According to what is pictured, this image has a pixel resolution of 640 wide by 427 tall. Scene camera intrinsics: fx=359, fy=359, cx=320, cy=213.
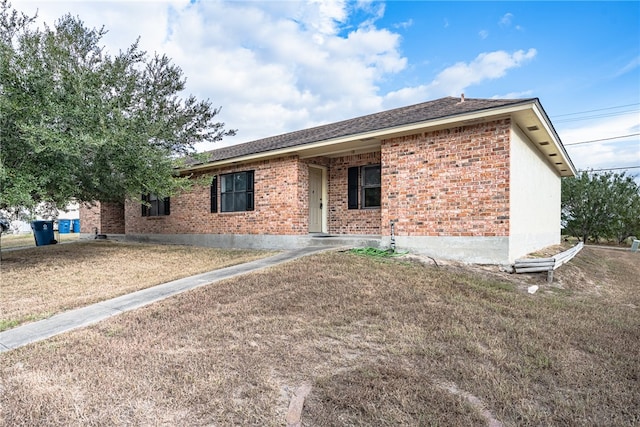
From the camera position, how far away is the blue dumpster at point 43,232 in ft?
52.2

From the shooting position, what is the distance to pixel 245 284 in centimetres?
607

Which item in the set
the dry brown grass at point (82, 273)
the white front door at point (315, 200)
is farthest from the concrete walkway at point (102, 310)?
the white front door at point (315, 200)

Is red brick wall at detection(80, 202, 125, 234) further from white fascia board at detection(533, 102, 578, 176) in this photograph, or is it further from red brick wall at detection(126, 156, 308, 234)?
white fascia board at detection(533, 102, 578, 176)

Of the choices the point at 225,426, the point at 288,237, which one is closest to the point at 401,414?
the point at 225,426

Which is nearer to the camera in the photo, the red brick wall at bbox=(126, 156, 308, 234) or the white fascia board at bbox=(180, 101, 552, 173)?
the white fascia board at bbox=(180, 101, 552, 173)

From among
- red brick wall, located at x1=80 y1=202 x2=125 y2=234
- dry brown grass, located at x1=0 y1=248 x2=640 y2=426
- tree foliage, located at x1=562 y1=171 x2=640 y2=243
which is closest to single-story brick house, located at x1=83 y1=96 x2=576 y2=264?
dry brown grass, located at x1=0 y1=248 x2=640 y2=426

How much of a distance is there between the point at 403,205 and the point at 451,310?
4.20 meters

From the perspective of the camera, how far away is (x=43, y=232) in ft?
52.6

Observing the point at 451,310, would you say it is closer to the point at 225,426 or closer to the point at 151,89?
the point at 225,426

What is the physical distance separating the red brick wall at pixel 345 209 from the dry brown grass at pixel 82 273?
3157mm

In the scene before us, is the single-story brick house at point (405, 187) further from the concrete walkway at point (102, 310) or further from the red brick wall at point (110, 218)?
the red brick wall at point (110, 218)

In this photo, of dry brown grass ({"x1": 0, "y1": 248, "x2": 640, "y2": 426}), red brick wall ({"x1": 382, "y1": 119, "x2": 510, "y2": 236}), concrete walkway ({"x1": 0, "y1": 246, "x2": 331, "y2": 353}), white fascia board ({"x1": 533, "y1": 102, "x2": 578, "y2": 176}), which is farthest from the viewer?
red brick wall ({"x1": 382, "y1": 119, "x2": 510, "y2": 236})

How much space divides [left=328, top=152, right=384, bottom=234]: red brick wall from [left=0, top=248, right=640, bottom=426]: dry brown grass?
513 centimetres

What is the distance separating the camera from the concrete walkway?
4230 millimetres
